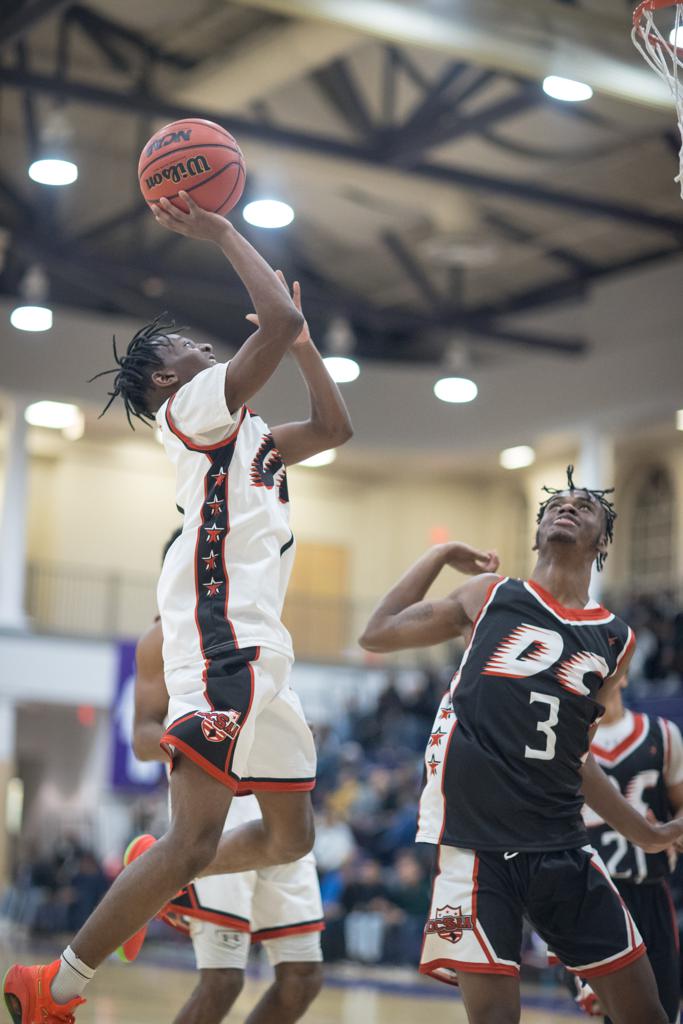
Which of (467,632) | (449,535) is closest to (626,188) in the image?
(449,535)

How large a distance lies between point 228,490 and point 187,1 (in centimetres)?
1270

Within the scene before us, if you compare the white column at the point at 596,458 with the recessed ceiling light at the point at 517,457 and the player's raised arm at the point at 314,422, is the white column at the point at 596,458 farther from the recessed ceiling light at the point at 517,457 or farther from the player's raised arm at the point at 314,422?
the player's raised arm at the point at 314,422

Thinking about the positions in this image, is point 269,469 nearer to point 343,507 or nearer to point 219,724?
point 219,724

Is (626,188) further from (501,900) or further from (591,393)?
(501,900)

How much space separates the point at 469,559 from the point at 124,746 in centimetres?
1583

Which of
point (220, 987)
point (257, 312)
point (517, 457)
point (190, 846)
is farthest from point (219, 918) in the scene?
point (517, 457)

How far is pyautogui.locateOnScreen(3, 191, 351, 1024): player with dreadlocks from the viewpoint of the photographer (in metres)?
4.02

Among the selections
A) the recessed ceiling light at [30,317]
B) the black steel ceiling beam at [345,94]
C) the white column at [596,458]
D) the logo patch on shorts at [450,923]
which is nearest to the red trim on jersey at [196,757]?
the logo patch on shorts at [450,923]

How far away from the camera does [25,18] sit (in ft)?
44.3

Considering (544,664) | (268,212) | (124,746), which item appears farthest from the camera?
(124,746)

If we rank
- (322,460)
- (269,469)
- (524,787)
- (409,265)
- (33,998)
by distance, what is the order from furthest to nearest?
1. (322,460)
2. (409,265)
3. (269,469)
4. (524,787)
5. (33,998)

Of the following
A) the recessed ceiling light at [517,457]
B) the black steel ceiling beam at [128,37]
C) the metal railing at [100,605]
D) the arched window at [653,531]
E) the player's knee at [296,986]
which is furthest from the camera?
the recessed ceiling light at [517,457]

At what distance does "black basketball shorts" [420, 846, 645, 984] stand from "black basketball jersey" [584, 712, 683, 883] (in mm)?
1298

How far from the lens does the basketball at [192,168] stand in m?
4.58
